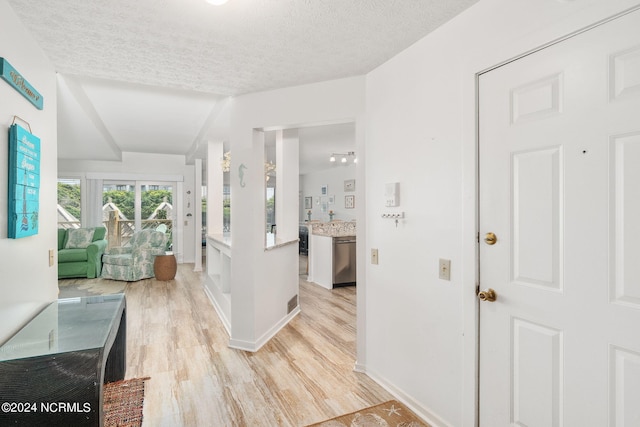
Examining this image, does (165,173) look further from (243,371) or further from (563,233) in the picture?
(563,233)

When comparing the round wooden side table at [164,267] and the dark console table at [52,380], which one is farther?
the round wooden side table at [164,267]

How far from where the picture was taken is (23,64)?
1864mm

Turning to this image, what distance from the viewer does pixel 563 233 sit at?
1.33m

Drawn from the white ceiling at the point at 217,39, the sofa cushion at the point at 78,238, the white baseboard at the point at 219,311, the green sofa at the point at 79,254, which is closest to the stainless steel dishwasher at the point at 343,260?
the white baseboard at the point at 219,311

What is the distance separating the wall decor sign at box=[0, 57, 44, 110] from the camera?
1.55 meters

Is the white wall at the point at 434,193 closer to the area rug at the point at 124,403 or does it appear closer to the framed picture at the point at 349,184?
the area rug at the point at 124,403

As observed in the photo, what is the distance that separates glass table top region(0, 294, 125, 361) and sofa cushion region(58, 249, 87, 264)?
4.57 metres

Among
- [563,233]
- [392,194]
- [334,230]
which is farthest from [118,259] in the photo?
[563,233]

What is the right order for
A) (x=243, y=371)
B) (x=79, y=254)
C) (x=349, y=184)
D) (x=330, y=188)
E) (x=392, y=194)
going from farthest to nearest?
(x=330, y=188), (x=349, y=184), (x=79, y=254), (x=243, y=371), (x=392, y=194)

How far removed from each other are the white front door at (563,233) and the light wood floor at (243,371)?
1.04 metres

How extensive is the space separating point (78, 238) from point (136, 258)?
1.37 metres

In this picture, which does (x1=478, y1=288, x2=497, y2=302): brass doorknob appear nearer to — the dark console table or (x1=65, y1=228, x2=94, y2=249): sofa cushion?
the dark console table

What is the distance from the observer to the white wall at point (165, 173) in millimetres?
7152

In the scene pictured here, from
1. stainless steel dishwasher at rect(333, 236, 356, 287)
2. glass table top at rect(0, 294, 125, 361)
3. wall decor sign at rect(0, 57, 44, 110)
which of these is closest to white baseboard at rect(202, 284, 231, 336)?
glass table top at rect(0, 294, 125, 361)
